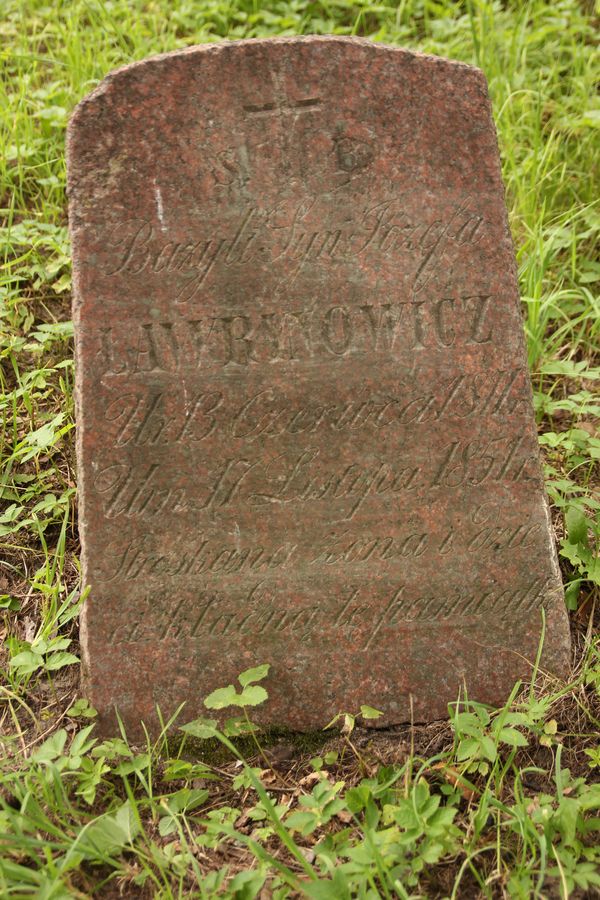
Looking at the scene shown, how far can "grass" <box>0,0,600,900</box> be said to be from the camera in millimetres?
2037

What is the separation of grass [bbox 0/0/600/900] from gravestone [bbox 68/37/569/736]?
6.8 inches

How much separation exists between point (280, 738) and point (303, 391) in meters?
1.01

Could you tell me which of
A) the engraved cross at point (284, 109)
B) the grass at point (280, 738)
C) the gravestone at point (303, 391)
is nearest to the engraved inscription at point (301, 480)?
the gravestone at point (303, 391)

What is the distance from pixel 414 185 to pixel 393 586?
115 centimetres

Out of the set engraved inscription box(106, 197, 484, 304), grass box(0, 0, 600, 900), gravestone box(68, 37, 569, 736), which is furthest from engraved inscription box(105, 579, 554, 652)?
engraved inscription box(106, 197, 484, 304)

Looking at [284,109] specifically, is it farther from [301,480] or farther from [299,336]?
[301,480]

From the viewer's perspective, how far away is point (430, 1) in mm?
4812

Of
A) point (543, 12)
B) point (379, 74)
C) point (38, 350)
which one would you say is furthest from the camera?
point (543, 12)

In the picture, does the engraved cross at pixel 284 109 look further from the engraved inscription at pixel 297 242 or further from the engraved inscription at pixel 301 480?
the engraved inscription at pixel 301 480

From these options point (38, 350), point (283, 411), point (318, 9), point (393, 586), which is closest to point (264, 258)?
point (283, 411)

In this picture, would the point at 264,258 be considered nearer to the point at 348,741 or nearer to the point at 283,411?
the point at 283,411

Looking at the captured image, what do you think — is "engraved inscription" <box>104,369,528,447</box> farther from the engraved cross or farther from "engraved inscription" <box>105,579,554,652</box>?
the engraved cross

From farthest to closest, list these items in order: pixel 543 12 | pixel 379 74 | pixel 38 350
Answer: pixel 543 12
pixel 38 350
pixel 379 74

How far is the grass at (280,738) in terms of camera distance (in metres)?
2.04
